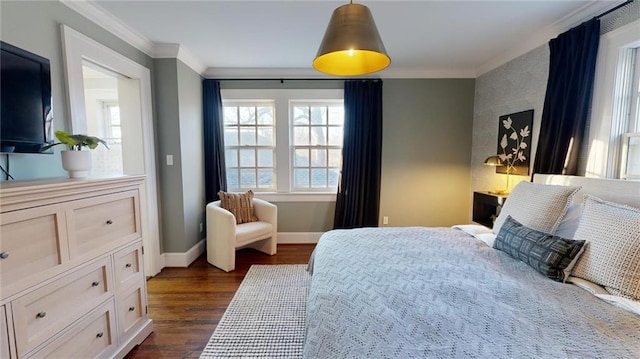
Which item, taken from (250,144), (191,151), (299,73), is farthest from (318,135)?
(191,151)

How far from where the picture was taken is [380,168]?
3.63m

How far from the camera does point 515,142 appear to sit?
2820mm

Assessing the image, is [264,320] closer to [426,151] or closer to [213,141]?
[213,141]

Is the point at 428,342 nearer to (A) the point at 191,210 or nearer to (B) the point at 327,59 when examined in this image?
(B) the point at 327,59

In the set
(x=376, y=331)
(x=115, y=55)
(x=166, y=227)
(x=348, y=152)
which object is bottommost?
(x=166, y=227)

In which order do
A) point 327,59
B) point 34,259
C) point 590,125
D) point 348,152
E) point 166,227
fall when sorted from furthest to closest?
point 348,152 → point 166,227 → point 590,125 → point 327,59 → point 34,259

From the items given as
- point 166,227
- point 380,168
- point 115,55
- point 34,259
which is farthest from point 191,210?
point 380,168

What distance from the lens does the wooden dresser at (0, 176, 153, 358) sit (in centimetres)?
106

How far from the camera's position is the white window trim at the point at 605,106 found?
1.91m

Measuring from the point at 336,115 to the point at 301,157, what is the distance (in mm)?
796

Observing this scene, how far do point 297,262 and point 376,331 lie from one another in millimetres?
2307

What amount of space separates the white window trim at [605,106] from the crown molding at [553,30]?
0.74 ft

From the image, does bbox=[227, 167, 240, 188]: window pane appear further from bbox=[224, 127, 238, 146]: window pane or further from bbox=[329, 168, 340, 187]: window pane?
bbox=[329, 168, 340, 187]: window pane

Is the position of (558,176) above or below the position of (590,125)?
below
